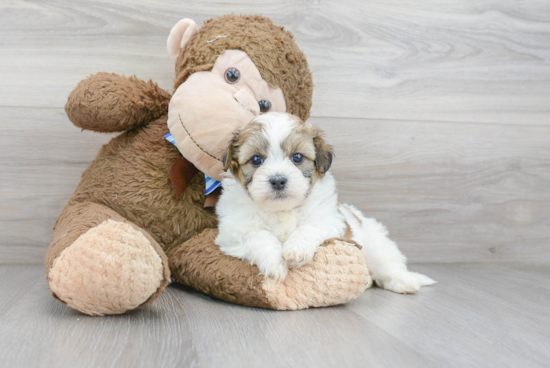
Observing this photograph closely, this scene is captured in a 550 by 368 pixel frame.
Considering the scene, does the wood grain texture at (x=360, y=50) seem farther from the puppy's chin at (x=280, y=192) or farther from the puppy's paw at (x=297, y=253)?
the puppy's paw at (x=297, y=253)

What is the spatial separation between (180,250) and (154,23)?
105 centimetres

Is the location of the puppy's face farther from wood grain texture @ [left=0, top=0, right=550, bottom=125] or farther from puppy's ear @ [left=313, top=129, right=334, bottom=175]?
wood grain texture @ [left=0, top=0, right=550, bottom=125]

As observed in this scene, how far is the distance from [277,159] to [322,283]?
412 mm

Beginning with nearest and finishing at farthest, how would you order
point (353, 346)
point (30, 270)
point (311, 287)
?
point (353, 346), point (311, 287), point (30, 270)

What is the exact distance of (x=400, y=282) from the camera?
5.96ft

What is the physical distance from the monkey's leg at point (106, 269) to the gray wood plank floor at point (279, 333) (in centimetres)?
6

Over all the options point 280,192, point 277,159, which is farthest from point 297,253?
point 277,159

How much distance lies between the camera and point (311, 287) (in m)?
1.46

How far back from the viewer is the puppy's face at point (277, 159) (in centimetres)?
146

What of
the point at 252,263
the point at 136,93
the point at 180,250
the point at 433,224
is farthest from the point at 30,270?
the point at 433,224

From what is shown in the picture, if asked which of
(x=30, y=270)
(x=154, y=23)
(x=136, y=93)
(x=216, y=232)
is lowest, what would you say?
(x=30, y=270)

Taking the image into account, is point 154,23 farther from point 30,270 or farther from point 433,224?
point 433,224

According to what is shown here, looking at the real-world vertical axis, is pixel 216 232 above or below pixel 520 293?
above

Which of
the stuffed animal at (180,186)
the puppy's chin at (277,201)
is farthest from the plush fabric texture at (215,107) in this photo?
the puppy's chin at (277,201)
